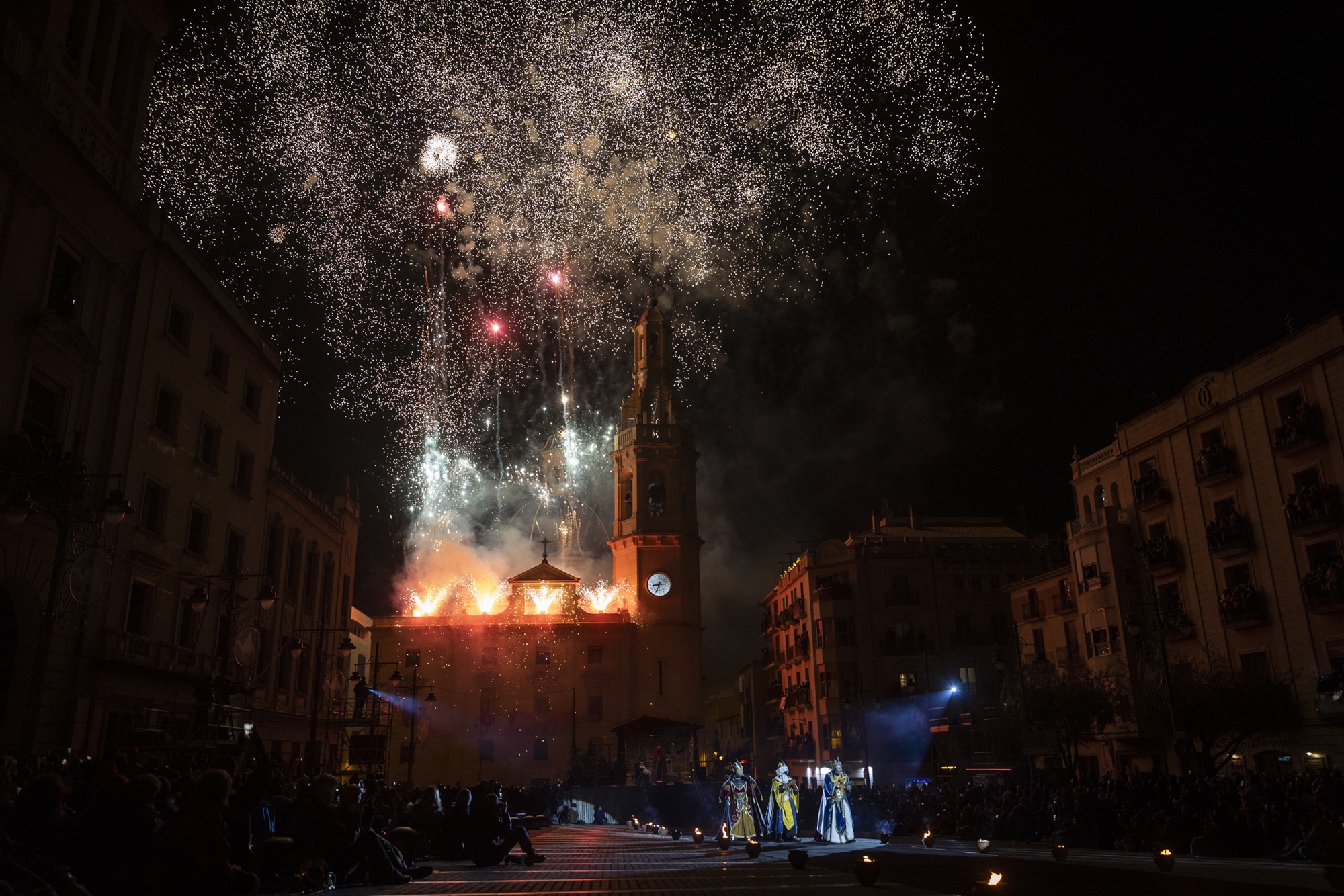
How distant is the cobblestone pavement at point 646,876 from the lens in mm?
9344

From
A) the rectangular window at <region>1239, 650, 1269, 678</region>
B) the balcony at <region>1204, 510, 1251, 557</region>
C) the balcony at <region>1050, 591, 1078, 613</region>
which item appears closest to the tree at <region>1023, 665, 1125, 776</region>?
the rectangular window at <region>1239, 650, 1269, 678</region>

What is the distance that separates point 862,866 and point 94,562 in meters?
13.8

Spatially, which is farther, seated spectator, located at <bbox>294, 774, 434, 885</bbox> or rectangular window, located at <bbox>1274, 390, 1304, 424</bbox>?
rectangular window, located at <bbox>1274, 390, 1304, 424</bbox>

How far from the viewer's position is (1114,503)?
37719mm

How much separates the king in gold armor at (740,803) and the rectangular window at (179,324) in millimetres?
17546

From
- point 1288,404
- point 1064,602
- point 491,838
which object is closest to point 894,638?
point 1064,602

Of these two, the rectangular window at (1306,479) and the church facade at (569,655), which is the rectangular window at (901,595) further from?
the rectangular window at (1306,479)

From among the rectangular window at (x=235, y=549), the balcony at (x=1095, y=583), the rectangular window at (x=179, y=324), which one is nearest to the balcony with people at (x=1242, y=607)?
the balcony at (x=1095, y=583)

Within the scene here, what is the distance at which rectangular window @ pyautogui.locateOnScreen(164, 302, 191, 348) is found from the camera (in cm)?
2423

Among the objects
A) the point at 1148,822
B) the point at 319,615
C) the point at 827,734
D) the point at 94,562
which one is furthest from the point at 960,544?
the point at 94,562

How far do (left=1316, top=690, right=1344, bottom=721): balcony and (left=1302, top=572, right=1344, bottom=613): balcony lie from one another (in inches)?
93.8

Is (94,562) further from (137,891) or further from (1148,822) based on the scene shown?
(1148,822)

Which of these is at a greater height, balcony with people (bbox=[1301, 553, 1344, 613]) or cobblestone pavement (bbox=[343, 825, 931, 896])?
balcony with people (bbox=[1301, 553, 1344, 613])

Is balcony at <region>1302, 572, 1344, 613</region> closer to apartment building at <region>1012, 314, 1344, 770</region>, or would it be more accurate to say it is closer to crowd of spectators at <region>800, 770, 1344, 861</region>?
apartment building at <region>1012, 314, 1344, 770</region>
